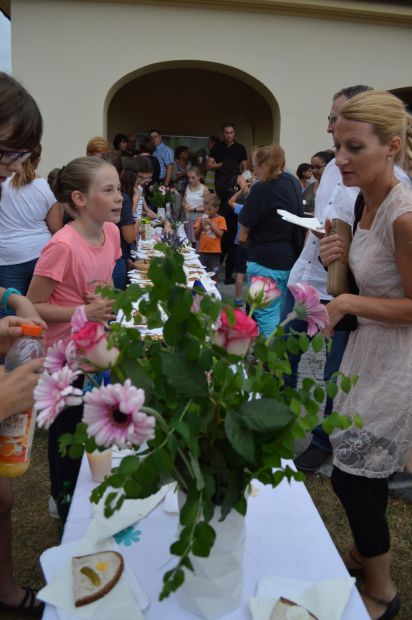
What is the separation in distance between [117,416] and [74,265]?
54.3 inches

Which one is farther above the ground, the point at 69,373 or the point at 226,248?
the point at 69,373

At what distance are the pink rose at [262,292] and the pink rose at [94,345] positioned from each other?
26cm

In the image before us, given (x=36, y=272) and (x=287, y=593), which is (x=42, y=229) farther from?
(x=287, y=593)

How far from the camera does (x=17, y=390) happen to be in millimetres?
1169


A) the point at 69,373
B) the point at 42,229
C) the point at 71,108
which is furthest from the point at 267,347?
the point at 71,108

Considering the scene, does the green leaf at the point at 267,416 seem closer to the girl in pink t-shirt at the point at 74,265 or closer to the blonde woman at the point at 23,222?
the girl in pink t-shirt at the point at 74,265

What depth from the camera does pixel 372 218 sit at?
159cm

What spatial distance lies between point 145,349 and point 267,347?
0.21 meters

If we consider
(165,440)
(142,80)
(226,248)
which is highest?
(142,80)

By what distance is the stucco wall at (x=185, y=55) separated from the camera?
737 cm

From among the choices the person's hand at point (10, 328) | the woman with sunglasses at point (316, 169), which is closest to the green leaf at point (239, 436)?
the person's hand at point (10, 328)

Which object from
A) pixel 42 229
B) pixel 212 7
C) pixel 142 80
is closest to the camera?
pixel 42 229

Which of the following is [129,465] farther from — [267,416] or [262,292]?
[262,292]

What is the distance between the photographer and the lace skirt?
156 centimetres
